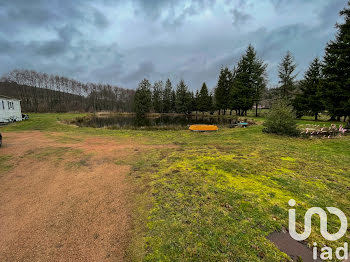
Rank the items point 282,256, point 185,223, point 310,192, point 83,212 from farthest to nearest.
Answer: point 310,192 → point 83,212 → point 185,223 → point 282,256

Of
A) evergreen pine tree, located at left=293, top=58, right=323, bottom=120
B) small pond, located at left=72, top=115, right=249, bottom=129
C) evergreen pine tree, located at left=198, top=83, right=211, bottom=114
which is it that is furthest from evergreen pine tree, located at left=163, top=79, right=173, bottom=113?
evergreen pine tree, located at left=293, top=58, right=323, bottom=120

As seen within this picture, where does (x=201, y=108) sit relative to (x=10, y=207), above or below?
above

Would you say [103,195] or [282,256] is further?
[103,195]

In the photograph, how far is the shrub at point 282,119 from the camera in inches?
441

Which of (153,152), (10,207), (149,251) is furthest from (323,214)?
(10,207)

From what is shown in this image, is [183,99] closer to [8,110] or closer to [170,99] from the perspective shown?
[170,99]

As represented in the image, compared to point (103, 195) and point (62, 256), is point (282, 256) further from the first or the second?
point (103, 195)

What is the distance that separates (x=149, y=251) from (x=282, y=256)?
1.99m

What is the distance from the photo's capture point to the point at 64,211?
331 cm

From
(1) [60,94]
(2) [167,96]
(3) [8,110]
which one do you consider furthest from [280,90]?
(1) [60,94]

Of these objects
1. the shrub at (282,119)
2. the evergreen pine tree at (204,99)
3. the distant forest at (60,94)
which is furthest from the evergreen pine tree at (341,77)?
the distant forest at (60,94)

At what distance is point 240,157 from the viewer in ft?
21.5

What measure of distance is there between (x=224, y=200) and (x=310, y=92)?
28856mm

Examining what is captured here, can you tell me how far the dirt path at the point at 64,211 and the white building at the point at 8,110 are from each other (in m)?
21.6
